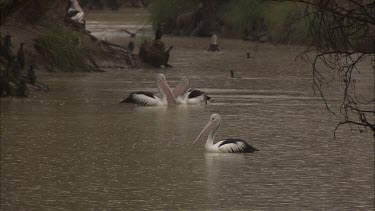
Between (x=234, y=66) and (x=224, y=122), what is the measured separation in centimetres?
1346

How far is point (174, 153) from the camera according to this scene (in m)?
16.8

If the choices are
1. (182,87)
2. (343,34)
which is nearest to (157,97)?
(182,87)

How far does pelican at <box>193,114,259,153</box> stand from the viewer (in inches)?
662

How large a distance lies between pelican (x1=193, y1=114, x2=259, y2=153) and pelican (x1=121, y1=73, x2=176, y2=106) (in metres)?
5.03

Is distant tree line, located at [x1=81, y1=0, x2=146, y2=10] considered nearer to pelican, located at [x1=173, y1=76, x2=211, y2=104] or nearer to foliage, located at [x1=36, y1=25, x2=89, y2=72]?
foliage, located at [x1=36, y1=25, x2=89, y2=72]

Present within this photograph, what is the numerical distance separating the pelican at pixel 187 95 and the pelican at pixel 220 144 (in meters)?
5.26

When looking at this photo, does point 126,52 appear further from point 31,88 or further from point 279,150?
point 279,150

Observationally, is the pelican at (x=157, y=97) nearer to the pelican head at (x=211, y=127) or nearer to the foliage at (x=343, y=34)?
the pelican head at (x=211, y=127)

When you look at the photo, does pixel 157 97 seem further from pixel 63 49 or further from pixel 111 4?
pixel 111 4

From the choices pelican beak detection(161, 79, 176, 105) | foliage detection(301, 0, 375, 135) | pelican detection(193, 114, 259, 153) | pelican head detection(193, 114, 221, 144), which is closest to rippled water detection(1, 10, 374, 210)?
pelican detection(193, 114, 259, 153)

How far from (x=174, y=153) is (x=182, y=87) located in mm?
→ 7363

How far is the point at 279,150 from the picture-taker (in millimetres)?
17250

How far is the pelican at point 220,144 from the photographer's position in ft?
55.2

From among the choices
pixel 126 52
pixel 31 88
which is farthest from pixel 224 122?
pixel 126 52
